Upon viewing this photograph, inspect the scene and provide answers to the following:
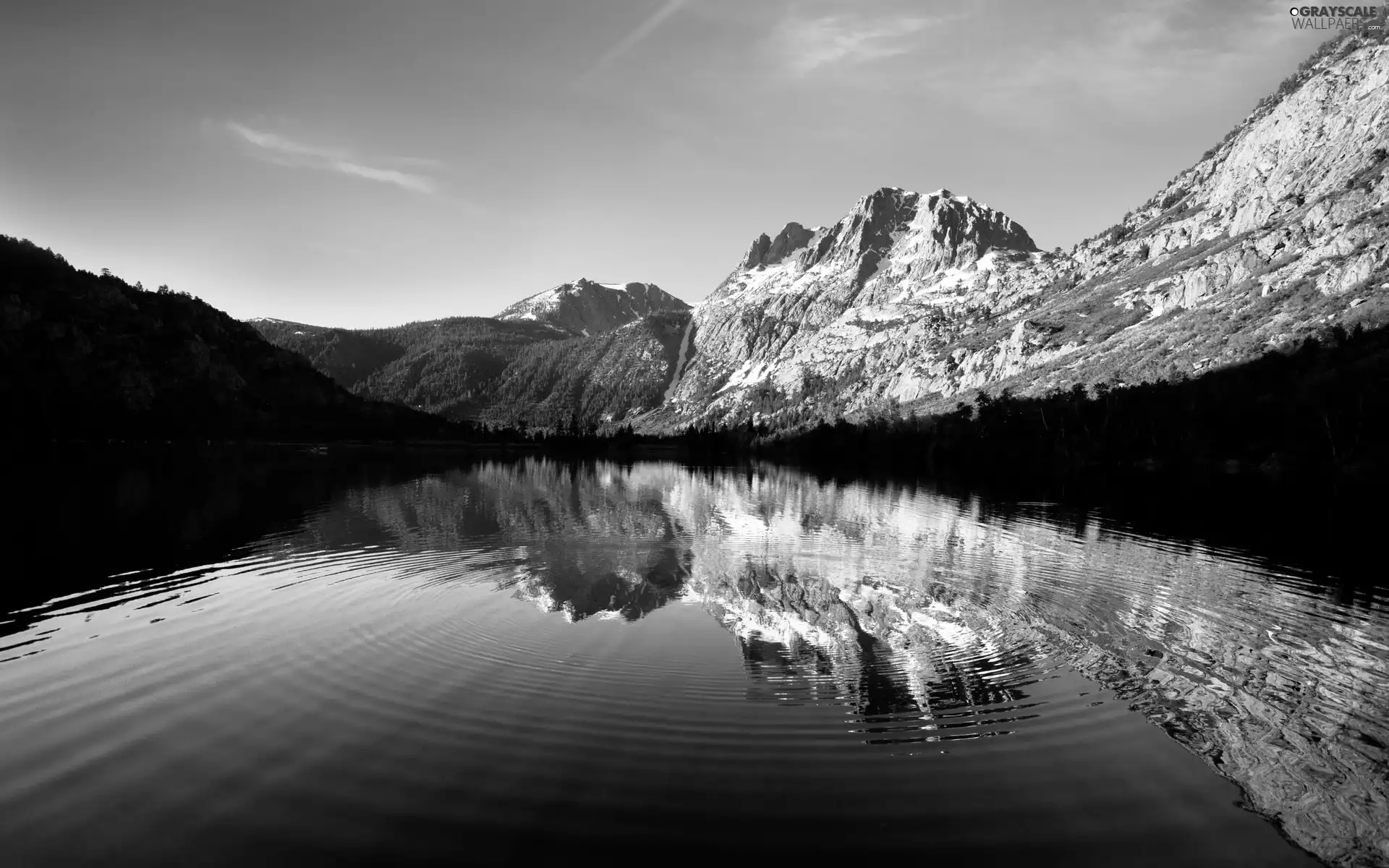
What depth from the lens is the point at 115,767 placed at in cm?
1423

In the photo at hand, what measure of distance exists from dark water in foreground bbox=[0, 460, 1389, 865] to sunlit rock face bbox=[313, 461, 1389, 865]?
0.16 meters

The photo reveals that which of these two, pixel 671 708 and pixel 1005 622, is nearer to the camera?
pixel 671 708

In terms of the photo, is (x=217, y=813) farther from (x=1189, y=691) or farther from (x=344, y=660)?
(x=1189, y=691)

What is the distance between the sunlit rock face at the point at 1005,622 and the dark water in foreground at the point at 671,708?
16cm

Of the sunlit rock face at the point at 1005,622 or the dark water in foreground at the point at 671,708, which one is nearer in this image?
the dark water in foreground at the point at 671,708

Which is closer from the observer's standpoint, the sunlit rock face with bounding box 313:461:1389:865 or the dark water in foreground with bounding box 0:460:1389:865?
the dark water in foreground with bounding box 0:460:1389:865

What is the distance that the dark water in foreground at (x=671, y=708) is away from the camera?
12.5 meters

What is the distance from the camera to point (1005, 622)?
27.5m

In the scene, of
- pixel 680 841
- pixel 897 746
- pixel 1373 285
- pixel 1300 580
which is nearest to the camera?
pixel 680 841

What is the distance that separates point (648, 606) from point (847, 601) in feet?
28.7

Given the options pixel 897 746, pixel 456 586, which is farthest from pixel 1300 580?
pixel 456 586

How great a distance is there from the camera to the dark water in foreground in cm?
1250

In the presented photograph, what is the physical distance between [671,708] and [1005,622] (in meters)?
15.8

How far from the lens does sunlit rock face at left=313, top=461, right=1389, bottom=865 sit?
16750mm
